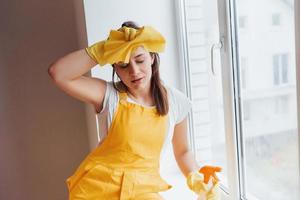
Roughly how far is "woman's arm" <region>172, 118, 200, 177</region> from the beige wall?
85 centimetres

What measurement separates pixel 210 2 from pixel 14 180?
140 centimetres

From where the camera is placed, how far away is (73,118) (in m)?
1.95

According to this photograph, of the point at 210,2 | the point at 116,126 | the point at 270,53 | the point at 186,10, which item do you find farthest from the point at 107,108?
the point at 186,10

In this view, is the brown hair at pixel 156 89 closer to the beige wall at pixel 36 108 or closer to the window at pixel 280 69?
the window at pixel 280 69

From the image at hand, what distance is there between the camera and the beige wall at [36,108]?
1.84 m

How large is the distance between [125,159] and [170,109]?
0.72ft

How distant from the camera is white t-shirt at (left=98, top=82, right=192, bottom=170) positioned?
1.08m

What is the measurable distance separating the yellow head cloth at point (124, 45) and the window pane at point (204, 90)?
0.51m

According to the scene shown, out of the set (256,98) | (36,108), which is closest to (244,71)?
(256,98)

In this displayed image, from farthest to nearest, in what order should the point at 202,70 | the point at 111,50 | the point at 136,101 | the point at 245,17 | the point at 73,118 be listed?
the point at 73,118 → the point at 202,70 → the point at 245,17 → the point at 136,101 → the point at 111,50

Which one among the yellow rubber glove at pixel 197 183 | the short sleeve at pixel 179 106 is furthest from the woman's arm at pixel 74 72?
the yellow rubber glove at pixel 197 183

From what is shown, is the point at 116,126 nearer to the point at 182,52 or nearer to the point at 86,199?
the point at 86,199

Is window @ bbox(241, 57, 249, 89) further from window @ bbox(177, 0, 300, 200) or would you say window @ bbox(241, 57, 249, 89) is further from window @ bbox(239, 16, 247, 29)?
window @ bbox(239, 16, 247, 29)

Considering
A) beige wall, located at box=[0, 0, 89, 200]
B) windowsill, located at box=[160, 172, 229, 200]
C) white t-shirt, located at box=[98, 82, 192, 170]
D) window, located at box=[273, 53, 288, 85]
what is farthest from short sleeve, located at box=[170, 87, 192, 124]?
beige wall, located at box=[0, 0, 89, 200]
